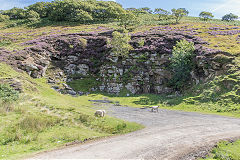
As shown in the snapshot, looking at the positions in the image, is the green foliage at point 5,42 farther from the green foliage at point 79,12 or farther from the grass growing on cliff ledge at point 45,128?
the grass growing on cliff ledge at point 45,128

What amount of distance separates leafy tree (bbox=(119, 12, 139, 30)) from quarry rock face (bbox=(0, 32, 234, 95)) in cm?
2685

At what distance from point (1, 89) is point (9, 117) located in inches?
283

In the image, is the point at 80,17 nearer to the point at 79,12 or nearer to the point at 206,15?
the point at 79,12

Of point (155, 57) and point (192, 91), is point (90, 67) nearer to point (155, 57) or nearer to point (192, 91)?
point (155, 57)

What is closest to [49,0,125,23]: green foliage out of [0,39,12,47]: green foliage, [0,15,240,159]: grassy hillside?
A: [0,39,12,47]: green foliage

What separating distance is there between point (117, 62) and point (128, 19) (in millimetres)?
41465

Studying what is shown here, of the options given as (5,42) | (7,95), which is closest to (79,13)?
(5,42)

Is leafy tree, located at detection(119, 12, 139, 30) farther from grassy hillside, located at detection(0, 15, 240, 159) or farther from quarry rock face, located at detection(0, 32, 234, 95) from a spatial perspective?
grassy hillside, located at detection(0, 15, 240, 159)

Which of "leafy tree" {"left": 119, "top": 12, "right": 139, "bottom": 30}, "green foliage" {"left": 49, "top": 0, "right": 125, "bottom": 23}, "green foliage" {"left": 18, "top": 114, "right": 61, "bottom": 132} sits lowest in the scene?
"green foliage" {"left": 18, "top": 114, "right": 61, "bottom": 132}

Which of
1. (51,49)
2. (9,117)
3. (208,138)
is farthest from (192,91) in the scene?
(51,49)

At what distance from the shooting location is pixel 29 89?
27.9m

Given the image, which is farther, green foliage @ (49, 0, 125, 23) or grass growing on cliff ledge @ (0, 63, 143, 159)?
green foliage @ (49, 0, 125, 23)

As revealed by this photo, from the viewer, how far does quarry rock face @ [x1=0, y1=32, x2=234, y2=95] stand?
3778cm

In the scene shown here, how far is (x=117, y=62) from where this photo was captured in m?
46.0
